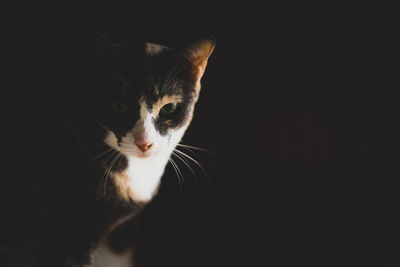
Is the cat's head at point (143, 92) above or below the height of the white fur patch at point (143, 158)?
above

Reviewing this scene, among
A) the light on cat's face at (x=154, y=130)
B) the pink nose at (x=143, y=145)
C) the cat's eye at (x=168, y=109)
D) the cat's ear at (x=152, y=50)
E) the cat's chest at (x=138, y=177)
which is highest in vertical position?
the cat's ear at (x=152, y=50)

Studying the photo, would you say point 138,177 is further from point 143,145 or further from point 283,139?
point 283,139

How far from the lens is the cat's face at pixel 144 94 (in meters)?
0.75

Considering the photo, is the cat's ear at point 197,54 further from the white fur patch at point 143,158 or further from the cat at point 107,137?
the white fur patch at point 143,158

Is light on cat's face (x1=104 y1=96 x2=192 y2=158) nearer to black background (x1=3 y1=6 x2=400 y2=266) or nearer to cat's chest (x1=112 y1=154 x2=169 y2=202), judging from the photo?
cat's chest (x1=112 y1=154 x2=169 y2=202)

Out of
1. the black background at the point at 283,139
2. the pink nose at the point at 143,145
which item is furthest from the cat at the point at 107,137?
the black background at the point at 283,139

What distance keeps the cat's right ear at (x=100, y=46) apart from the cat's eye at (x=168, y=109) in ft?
0.59

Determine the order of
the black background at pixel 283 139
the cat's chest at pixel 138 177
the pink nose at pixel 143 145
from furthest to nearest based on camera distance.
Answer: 1. the black background at pixel 283 139
2. the cat's chest at pixel 138 177
3. the pink nose at pixel 143 145

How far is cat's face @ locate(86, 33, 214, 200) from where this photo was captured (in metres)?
0.75

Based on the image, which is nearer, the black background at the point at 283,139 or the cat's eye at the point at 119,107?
the cat's eye at the point at 119,107

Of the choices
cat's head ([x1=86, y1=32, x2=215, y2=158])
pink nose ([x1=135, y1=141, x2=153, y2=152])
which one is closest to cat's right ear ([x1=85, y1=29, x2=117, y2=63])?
cat's head ([x1=86, y1=32, x2=215, y2=158])

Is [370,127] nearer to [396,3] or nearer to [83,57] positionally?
[396,3]

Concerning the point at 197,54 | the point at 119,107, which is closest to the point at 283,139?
the point at 197,54

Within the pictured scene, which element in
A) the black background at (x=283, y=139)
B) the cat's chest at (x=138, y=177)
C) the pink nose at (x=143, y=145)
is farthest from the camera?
the black background at (x=283, y=139)
